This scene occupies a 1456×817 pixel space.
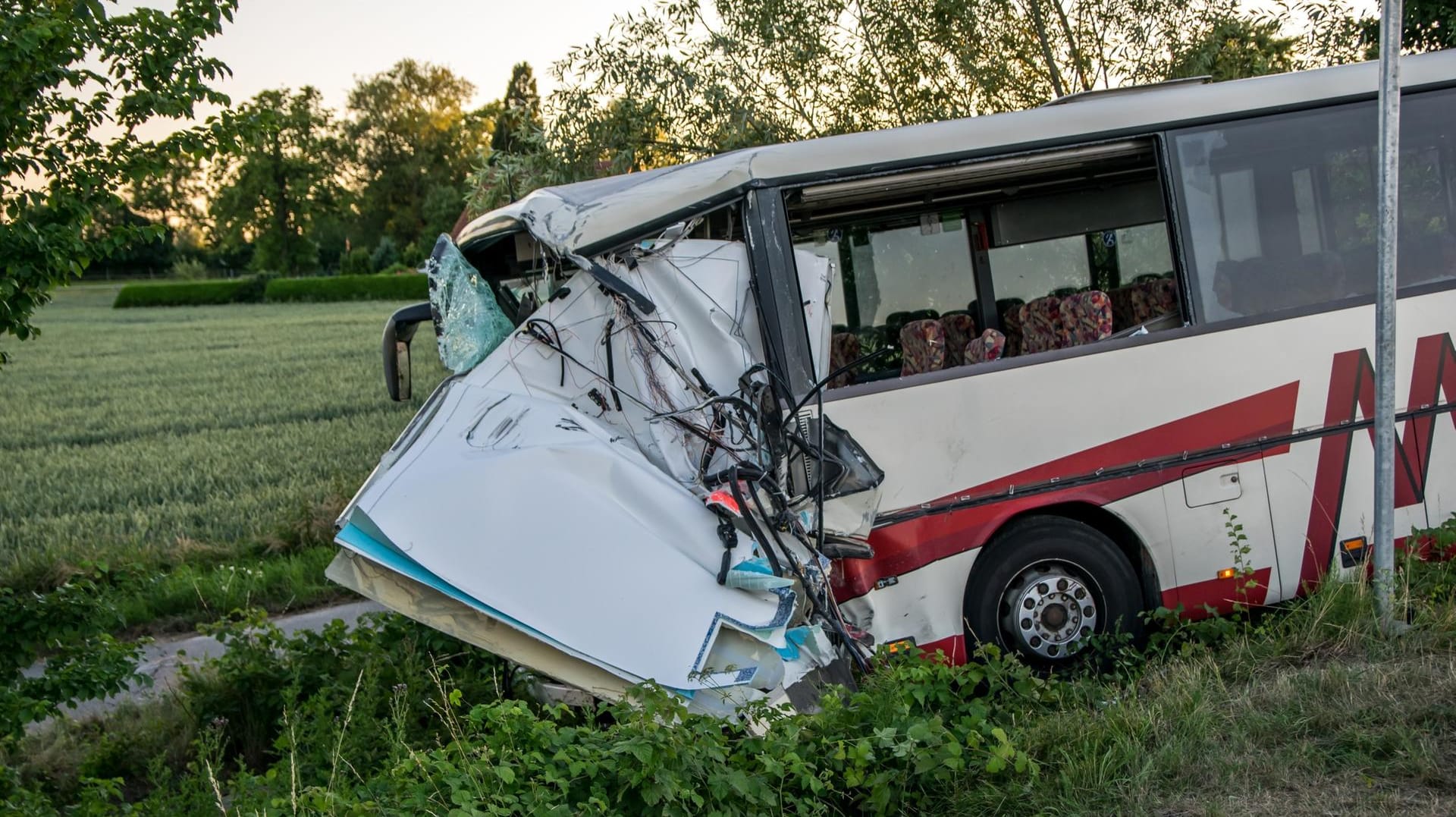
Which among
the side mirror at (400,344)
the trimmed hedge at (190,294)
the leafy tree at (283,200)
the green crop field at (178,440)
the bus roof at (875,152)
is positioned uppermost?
the leafy tree at (283,200)

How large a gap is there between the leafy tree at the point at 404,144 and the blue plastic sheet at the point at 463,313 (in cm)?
8784

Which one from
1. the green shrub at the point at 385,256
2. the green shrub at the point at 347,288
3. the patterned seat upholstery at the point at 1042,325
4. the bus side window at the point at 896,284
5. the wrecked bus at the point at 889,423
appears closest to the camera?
the wrecked bus at the point at 889,423

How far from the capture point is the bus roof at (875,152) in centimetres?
531

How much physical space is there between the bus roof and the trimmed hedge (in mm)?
66001

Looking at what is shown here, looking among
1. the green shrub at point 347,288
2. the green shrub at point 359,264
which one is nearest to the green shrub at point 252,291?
the green shrub at point 347,288

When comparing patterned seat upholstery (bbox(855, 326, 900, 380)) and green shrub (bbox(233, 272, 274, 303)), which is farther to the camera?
green shrub (bbox(233, 272, 274, 303))

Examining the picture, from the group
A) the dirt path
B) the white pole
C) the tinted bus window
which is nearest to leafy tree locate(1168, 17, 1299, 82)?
the tinted bus window

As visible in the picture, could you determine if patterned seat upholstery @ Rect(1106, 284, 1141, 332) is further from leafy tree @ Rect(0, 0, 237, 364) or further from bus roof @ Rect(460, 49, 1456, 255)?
leafy tree @ Rect(0, 0, 237, 364)

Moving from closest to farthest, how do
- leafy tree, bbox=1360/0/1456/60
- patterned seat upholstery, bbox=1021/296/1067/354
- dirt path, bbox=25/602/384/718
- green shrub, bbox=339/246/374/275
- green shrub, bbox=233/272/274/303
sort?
dirt path, bbox=25/602/384/718, patterned seat upholstery, bbox=1021/296/1067/354, leafy tree, bbox=1360/0/1456/60, green shrub, bbox=233/272/274/303, green shrub, bbox=339/246/374/275

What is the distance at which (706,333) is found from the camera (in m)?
5.34

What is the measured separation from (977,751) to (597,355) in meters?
2.38

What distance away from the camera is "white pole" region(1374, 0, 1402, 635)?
5105mm

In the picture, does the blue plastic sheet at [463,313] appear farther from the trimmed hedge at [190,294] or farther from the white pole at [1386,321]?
the trimmed hedge at [190,294]

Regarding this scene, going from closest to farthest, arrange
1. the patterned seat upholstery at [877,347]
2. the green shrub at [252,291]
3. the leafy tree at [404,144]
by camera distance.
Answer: the patterned seat upholstery at [877,347], the green shrub at [252,291], the leafy tree at [404,144]
